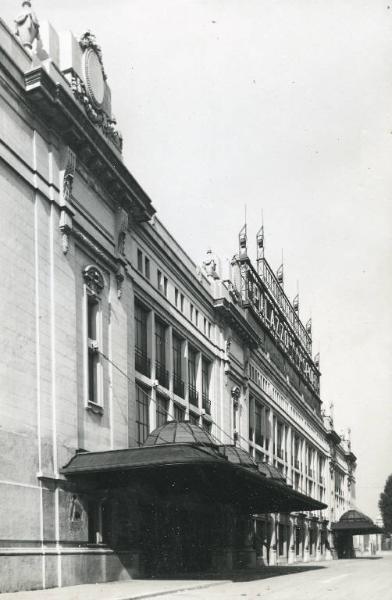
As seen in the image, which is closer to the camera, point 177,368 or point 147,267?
point 147,267

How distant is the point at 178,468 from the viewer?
24.3m

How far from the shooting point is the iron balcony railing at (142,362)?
32250 millimetres

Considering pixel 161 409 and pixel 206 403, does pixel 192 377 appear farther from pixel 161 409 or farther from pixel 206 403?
pixel 161 409

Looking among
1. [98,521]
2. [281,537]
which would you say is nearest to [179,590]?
[98,521]

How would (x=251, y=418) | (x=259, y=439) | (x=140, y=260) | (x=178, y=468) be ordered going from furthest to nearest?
(x=259, y=439)
(x=251, y=418)
(x=140, y=260)
(x=178, y=468)

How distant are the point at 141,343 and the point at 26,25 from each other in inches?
541

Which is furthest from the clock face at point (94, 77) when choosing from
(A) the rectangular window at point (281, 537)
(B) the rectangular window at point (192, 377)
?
(A) the rectangular window at point (281, 537)

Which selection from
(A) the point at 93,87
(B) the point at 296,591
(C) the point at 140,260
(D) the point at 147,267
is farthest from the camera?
(D) the point at 147,267

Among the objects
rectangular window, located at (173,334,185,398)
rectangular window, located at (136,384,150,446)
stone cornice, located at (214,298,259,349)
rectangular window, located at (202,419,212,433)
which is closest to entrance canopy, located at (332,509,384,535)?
stone cornice, located at (214,298,259,349)

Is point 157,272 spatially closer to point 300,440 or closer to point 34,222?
point 34,222

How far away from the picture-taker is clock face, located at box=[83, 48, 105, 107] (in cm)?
2726

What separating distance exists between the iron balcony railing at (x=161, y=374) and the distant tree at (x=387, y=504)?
293 feet

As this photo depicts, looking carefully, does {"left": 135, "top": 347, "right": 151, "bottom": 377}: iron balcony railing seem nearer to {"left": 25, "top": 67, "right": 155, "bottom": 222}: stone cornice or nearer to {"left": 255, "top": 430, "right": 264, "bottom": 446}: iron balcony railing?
{"left": 25, "top": 67, "right": 155, "bottom": 222}: stone cornice

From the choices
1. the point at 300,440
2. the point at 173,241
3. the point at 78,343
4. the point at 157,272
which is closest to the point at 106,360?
the point at 78,343
